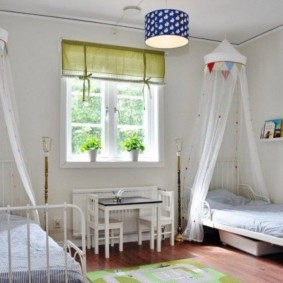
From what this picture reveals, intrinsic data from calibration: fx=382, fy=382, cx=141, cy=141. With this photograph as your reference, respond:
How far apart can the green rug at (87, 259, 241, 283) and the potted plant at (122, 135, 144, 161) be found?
154 cm

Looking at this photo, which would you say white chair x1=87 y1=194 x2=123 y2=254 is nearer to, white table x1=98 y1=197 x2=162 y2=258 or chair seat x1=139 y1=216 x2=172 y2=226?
white table x1=98 y1=197 x2=162 y2=258

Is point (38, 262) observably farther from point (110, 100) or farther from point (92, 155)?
point (110, 100)

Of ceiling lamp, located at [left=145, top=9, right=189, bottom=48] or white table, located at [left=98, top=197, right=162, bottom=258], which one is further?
white table, located at [left=98, top=197, right=162, bottom=258]

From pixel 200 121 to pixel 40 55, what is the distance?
7.23 feet

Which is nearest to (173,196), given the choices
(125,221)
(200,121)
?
(125,221)

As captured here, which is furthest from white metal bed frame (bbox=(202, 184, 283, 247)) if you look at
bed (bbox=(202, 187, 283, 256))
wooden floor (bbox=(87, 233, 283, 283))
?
wooden floor (bbox=(87, 233, 283, 283))

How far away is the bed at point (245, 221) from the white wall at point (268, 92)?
1.38 feet

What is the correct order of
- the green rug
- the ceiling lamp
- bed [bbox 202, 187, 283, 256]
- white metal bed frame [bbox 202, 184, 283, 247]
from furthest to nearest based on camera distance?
bed [bbox 202, 187, 283, 256], white metal bed frame [bbox 202, 184, 283, 247], the green rug, the ceiling lamp

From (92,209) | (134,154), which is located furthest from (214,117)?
(92,209)

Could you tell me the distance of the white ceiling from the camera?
14.0 ft

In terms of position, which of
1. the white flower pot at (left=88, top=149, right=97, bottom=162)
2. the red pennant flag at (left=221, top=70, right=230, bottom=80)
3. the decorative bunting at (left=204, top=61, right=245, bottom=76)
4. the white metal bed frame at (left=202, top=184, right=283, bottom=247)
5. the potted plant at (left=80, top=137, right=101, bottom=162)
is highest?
the decorative bunting at (left=204, top=61, right=245, bottom=76)

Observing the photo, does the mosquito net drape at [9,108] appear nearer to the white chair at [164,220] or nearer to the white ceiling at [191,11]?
the white ceiling at [191,11]

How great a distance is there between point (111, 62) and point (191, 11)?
1.18m

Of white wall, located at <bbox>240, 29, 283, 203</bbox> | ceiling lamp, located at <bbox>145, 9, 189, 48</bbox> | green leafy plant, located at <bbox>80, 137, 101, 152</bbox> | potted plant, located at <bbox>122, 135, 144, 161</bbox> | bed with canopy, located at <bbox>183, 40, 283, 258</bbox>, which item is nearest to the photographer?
ceiling lamp, located at <bbox>145, 9, 189, 48</bbox>
